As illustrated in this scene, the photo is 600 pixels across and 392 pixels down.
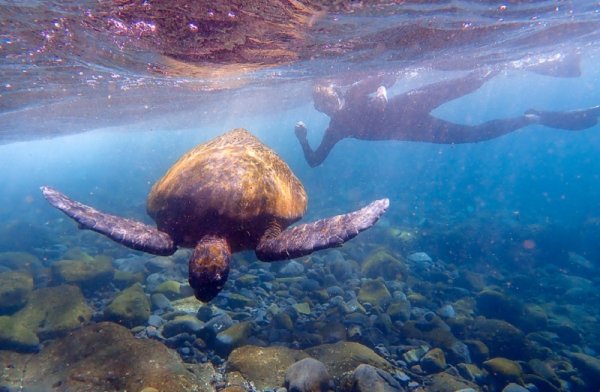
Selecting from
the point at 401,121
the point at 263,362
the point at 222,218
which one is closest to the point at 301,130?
the point at 401,121

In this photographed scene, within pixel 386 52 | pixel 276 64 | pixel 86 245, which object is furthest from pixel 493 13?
pixel 86 245

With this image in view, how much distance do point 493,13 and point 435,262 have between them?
11.0m

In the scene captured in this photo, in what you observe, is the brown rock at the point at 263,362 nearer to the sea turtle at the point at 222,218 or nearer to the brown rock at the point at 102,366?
the brown rock at the point at 102,366

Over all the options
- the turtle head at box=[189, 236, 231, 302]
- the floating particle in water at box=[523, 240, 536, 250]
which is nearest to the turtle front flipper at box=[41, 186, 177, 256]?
the turtle head at box=[189, 236, 231, 302]

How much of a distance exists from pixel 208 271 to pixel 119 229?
1.75 m

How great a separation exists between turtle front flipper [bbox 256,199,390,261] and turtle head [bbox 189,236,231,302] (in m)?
0.73

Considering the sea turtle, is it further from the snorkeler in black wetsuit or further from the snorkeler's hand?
the snorkeler in black wetsuit

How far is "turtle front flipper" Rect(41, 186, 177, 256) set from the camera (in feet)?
16.7

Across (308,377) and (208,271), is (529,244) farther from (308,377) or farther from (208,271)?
(208,271)

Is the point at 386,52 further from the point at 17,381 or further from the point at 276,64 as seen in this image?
the point at 17,381

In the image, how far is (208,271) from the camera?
4.60 meters

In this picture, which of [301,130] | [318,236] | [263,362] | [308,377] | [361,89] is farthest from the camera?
[361,89]

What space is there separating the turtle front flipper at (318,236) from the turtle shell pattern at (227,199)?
1.63ft

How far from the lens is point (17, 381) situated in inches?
257
